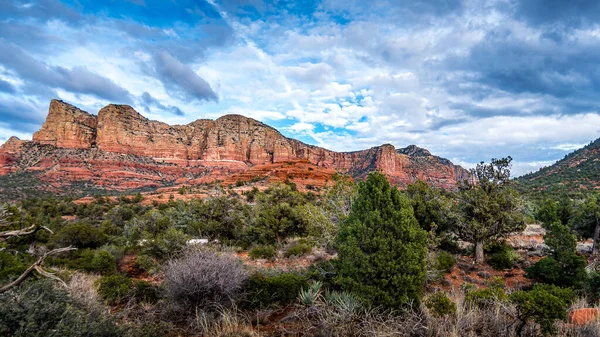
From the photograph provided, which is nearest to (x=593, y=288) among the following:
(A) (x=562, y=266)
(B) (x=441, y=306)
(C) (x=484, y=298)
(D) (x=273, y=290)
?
(A) (x=562, y=266)

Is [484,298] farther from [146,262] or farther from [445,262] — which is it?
[146,262]

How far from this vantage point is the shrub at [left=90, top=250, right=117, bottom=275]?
10.5 meters

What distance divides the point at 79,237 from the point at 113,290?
37.4ft

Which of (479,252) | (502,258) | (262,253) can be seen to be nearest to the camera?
(502,258)

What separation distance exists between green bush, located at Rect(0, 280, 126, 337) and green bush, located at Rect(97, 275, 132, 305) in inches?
118

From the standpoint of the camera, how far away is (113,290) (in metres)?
6.61

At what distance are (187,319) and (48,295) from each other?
254 cm

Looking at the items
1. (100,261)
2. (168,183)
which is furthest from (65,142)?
(100,261)

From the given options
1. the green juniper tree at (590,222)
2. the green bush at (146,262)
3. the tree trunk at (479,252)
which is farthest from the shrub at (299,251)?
the green juniper tree at (590,222)

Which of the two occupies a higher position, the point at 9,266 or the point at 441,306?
the point at 441,306

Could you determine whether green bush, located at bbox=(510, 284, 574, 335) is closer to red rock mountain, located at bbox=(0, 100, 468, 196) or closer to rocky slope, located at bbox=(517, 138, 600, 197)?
rocky slope, located at bbox=(517, 138, 600, 197)

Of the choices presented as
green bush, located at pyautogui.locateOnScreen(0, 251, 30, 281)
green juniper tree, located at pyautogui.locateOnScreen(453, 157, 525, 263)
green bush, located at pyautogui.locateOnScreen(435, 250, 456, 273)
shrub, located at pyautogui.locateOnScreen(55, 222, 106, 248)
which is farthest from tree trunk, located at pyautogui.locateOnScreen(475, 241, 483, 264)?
shrub, located at pyautogui.locateOnScreen(55, 222, 106, 248)

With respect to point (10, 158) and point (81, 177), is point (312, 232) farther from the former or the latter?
point (10, 158)

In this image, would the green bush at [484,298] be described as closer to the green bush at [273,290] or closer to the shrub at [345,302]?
the shrub at [345,302]
